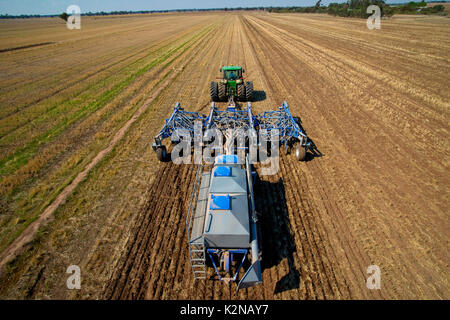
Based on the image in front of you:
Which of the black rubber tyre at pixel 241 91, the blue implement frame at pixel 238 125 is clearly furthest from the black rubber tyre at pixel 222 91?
the blue implement frame at pixel 238 125

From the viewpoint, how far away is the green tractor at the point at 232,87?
14144 mm

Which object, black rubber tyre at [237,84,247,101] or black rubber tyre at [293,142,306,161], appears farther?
black rubber tyre at [237,84,247,101]

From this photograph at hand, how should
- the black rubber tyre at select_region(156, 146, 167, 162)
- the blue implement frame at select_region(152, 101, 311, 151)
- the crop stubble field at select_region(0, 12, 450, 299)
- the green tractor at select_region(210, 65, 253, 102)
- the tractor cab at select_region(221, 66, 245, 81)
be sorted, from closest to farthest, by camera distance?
the crop stubble field at select_region(0, 12, 450, 299), the black rubber tyre at select_region(156, 146, 167, 162), the blue implement frame at select_region(152, 101, 311, 151), the green tractor at select_region(210, 65, 253, 102), the tractor cab at select_region(221, 66, 245, 81)

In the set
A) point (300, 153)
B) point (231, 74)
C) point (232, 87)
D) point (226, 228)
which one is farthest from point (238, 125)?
point (226, 228)

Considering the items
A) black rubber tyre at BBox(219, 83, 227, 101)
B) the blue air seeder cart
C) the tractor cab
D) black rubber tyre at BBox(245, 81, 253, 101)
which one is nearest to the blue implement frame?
black rubber tyre at BBox(245, 81, 253, 101)

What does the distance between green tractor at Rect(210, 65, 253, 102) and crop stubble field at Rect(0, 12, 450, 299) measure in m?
1.07

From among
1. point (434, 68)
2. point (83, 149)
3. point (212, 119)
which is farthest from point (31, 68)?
point (434, 68)

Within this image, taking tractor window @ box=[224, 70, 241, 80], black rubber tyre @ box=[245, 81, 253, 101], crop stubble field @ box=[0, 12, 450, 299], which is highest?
tractor window @ box=[224, 70, 241, 80]

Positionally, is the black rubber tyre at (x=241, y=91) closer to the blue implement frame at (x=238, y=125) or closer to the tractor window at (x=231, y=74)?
the tractor window at (x=231, y=74)

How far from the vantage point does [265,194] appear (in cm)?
827

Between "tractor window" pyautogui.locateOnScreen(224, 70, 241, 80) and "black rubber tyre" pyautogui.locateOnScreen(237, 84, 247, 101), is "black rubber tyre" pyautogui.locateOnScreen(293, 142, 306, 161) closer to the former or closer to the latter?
"black rubber tyre" pyautogui.locateOnScreen(237, 84, 247, 101)

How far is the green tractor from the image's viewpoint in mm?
14144

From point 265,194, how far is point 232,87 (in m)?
8.42

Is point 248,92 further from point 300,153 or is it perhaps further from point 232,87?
point 300,153
